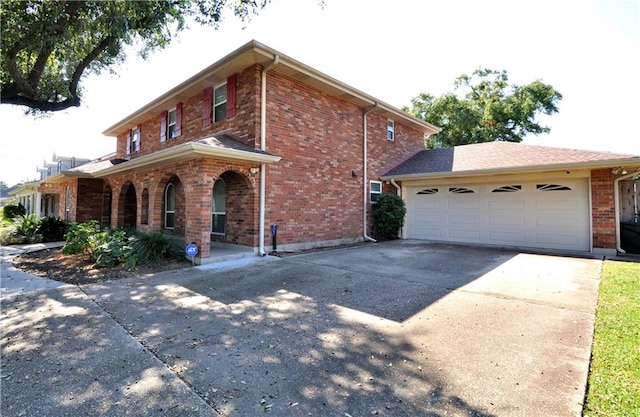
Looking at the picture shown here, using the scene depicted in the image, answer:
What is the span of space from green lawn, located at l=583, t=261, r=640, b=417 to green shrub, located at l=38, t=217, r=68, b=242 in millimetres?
17162

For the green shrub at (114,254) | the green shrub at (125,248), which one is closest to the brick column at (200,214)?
the green shrub at (125,248)

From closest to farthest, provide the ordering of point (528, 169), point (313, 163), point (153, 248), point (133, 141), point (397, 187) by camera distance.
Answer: point (153, 248)
point (528, 169)
point (313, 163)
point (397, 187)
point (133, 141)

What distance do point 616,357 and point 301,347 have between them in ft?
10.1

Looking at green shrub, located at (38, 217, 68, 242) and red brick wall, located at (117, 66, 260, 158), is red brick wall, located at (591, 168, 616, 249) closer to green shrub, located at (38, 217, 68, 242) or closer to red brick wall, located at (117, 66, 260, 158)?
red brick wall, located at (117, 66, 260, 158)

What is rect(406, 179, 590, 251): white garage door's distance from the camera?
957cm

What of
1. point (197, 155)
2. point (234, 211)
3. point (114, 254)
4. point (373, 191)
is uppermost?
point (197, 155)

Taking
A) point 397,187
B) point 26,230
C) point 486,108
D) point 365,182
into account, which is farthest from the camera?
point 486,108

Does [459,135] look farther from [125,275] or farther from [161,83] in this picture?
[125,275]

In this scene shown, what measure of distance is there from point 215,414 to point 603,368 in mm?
3387

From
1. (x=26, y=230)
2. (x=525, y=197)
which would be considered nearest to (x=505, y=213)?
(x=525, y=197)

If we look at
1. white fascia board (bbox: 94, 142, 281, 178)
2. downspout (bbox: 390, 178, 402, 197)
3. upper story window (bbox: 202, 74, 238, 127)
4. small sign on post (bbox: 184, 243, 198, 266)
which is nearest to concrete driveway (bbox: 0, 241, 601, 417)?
small sign on post (bbox: 184, 243, 198, 266)

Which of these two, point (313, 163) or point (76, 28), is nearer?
point (76, 28)

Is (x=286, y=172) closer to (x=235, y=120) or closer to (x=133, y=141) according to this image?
(x=235, y=120)

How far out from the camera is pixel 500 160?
435 inches
